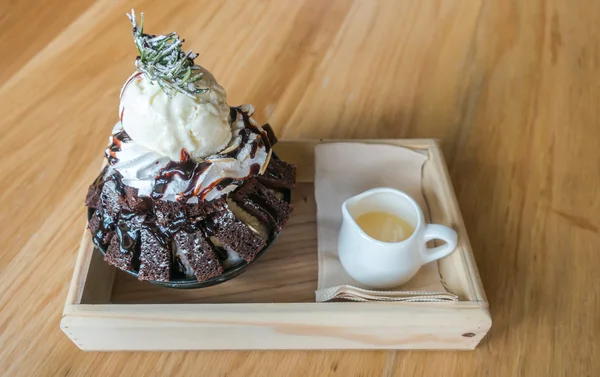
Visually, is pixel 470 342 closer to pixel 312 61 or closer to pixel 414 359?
pixel 414 359

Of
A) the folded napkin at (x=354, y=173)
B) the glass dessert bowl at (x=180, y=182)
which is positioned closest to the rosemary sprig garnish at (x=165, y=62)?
the glass dessert bowl at (x=180, y=182)

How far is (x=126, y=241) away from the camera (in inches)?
26.4

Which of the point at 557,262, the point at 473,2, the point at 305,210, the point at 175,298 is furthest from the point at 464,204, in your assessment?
the point at 473,2

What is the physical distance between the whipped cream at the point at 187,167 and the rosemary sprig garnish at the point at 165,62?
0.08m

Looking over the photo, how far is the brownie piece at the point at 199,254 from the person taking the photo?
0.66m

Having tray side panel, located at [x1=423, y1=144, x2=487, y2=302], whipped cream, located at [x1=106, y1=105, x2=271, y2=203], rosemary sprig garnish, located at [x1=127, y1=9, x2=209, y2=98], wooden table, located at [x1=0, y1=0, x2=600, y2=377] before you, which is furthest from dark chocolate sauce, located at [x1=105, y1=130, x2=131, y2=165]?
tray side panel, located at [x1=423, y1=144, x2=487, y2=302]

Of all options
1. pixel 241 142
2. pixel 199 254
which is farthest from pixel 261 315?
pixel 241 142

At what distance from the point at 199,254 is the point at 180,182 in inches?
4.3

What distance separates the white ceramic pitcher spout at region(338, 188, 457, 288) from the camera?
2.25ft

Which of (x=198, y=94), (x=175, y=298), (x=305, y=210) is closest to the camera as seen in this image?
(x=198, y=94)

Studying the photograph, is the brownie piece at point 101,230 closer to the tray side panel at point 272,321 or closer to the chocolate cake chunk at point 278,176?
the tray side panel at point 272,321

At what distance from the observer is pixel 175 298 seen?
740mm

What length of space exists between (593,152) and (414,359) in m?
0.56

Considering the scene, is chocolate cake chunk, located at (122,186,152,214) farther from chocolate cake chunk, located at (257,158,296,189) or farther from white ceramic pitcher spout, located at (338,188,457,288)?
white ceramic pitcher spout, located at (338,188,457,288)
